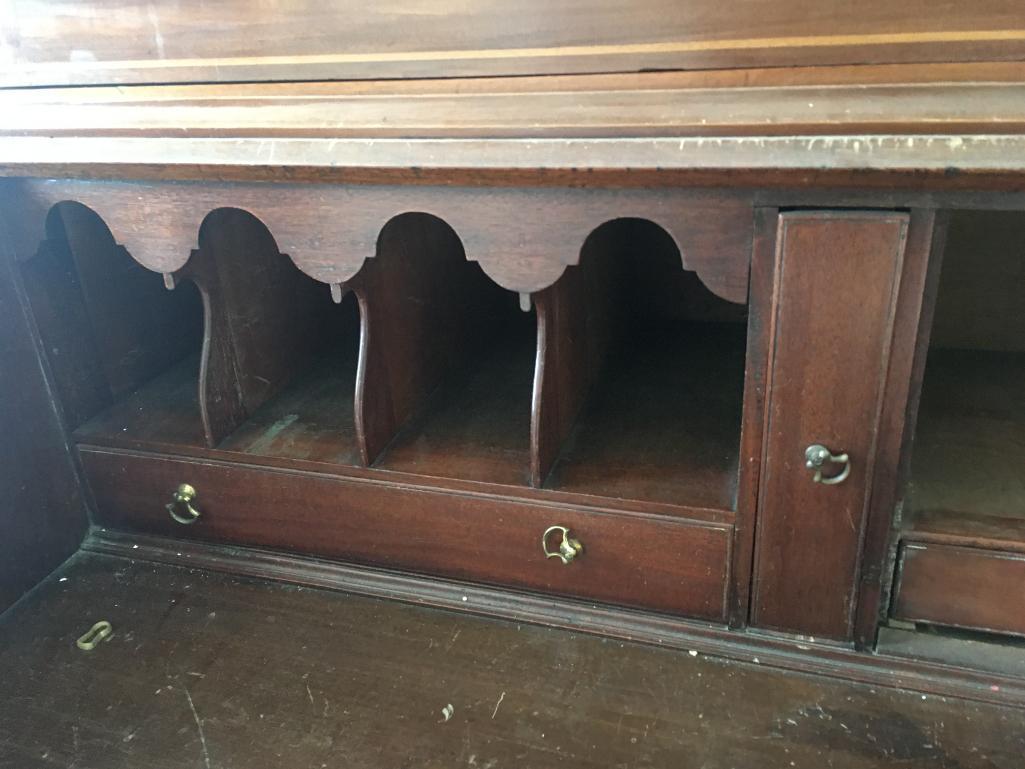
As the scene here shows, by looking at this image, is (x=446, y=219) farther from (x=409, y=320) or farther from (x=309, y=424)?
(x=309, y=424)

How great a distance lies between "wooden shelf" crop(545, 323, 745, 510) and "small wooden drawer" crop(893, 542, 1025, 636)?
0.64 feet

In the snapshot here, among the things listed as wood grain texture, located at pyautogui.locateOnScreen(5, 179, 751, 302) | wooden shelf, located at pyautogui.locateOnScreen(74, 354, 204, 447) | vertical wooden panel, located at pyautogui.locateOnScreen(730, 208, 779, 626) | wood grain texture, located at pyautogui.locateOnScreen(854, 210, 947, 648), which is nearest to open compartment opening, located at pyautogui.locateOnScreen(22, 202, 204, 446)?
wooden shelf, located at pyautogui.locateOnScreen(74, 354, 204, 447)

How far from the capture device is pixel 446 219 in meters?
0.79

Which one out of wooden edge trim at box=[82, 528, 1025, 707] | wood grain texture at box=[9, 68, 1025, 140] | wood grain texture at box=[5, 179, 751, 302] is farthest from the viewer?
wooden edge trim at box=[82, 528, 1025, 707]

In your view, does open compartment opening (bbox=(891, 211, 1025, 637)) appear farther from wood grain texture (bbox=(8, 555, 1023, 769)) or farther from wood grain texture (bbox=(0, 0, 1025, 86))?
wood grain texture (bbox=(0, 0, 1025, 86))

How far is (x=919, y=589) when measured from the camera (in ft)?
2.77

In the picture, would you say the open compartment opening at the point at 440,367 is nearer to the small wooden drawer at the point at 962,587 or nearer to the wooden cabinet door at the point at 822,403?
the wooden cabinet door at the point at 822,403

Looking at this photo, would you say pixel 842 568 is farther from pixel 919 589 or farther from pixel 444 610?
pixel 444 610

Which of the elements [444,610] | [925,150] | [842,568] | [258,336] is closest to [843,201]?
[925,150]

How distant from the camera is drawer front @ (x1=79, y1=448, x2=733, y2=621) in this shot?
0.89 metres

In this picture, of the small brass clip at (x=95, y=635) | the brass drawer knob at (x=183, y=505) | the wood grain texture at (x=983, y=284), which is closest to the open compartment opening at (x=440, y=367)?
the brass drawer knob at (x=183, y=505)

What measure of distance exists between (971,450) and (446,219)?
647 mm

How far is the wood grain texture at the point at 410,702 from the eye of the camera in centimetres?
78

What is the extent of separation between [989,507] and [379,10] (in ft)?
2.53
